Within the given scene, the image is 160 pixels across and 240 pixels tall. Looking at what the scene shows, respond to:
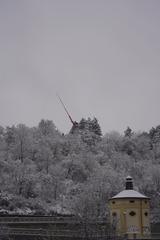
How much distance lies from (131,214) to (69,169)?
3269cm

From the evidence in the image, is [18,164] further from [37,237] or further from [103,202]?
[37,237]

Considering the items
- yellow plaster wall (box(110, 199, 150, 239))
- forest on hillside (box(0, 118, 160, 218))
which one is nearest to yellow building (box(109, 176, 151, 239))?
yellow plaster wall (box(110, 199, 150, 239))

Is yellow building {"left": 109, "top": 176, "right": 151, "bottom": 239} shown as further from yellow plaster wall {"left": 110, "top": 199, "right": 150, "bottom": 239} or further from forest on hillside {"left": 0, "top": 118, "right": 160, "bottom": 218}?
forest on hillside {"left": 0, "top": 118, "right": 160, "bottom": 218}

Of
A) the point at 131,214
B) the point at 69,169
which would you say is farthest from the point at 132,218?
the point at 69,169

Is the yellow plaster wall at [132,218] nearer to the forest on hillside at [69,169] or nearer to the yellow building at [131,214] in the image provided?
the yellow building at [131,214]

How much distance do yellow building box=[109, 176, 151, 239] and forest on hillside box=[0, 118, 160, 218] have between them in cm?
270

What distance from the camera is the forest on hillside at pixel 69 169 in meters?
71.1

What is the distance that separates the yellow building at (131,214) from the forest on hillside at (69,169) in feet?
8.86

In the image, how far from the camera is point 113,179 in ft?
264

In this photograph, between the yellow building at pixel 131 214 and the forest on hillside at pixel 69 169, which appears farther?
the forest on hillside at pixel 69 169

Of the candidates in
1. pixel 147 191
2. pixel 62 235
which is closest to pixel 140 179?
pixel 147 191

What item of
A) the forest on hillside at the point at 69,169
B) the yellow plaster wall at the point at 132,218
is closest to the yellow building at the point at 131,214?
the yellow plaster wall at the point at 132,218

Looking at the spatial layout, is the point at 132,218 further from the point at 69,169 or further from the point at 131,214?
the point at 69,169

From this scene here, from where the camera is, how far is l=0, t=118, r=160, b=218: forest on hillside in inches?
2800
